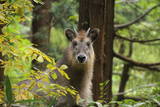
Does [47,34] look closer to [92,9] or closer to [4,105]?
[92,9]

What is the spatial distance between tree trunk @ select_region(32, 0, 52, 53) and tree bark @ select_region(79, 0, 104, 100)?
1.76 m

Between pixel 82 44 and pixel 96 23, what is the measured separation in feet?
1.74

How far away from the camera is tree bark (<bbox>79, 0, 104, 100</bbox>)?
563cm

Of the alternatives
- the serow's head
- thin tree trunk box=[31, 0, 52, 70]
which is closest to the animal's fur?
the serow's head

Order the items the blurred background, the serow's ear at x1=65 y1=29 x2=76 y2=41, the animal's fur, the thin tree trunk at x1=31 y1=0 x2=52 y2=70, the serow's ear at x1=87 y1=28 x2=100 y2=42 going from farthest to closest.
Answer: the thin tree trunk at x1=31 y1=0 x2=52 y2=70, the serow's ear at x1=65 y1=29 x2=76 y2=41, the animal's fur, the serow's ear at x1=87 y1=28 x2=100 y2=42, the blurred background

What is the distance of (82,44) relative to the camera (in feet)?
19.9

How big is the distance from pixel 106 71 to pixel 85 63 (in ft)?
1.71

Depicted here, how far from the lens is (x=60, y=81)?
6.00m

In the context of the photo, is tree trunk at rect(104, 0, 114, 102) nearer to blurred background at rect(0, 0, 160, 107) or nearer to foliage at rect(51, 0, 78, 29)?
blurred background at rect(0, 0, 160, 107)

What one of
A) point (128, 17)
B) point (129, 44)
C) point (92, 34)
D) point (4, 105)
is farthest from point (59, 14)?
point (4, 105)

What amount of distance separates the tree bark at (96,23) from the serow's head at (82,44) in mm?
123

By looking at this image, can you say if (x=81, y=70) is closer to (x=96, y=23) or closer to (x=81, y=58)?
(x=81, y=58)

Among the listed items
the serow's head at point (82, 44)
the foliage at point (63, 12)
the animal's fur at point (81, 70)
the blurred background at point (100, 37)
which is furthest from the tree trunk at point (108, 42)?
the foliage at point (63, 12)

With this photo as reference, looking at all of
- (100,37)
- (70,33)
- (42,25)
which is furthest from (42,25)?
(100,37)
